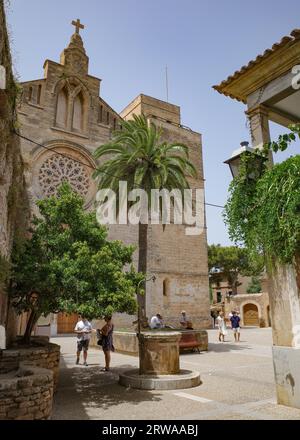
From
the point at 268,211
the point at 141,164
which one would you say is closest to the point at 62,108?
the point at 141,164

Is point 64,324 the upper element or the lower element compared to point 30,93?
lower

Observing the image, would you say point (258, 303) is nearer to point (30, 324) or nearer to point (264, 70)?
point (30, 324)

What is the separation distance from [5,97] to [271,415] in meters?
6.67

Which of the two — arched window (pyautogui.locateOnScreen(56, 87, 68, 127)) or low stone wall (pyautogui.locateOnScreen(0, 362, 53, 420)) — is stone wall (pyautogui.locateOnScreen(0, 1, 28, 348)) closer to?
low stone wall (pyautogui.locateOnScreen(0, 362, 53, 420))

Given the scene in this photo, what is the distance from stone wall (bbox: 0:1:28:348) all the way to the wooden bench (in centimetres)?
752

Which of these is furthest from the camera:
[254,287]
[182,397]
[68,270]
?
[254,287]

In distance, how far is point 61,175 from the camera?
864 inches

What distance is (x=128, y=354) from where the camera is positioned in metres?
13.5

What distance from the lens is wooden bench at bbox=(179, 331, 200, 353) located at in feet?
43.8

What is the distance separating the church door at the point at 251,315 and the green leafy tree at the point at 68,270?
27283 millimetres

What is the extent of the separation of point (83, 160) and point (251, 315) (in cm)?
2122

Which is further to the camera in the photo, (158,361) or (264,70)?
(158,361)

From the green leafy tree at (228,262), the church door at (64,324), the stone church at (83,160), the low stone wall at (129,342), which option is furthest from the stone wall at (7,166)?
the green leafy tree at (228,262)
